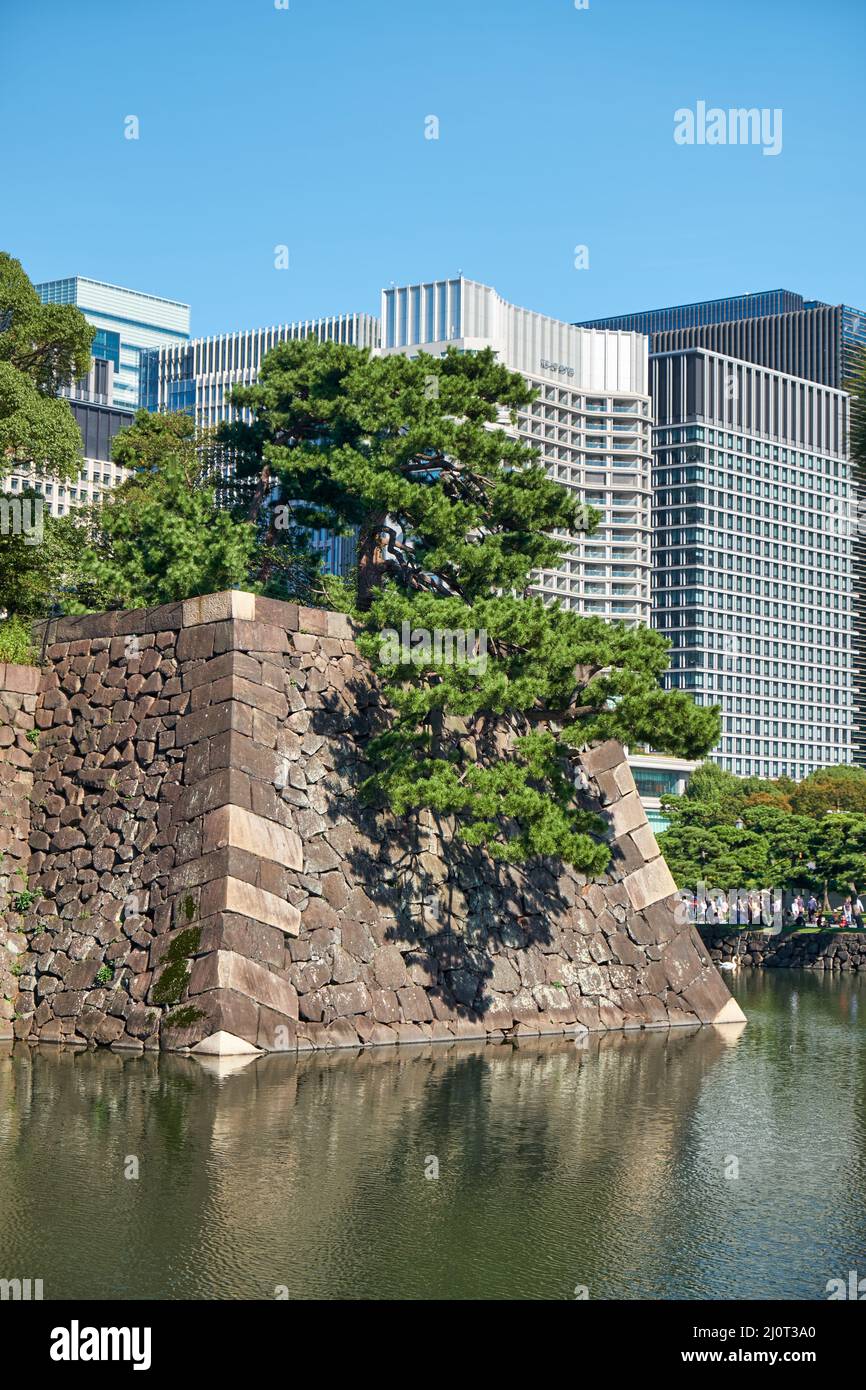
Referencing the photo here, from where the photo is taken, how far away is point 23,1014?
31906 millimetres

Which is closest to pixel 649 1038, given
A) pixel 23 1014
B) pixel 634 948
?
pixel 634 948

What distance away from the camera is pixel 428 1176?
1884 cm

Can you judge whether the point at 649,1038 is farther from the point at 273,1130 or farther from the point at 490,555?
the point at 273,1130

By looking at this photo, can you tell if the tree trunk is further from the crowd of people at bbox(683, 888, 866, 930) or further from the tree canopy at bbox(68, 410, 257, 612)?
the crowd of people at bbox(683, 888, 866, 930)

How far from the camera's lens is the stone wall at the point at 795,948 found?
76.2 m

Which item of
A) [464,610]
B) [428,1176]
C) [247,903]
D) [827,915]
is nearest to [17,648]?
[247,903]

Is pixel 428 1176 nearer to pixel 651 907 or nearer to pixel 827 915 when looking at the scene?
pixel 651 907

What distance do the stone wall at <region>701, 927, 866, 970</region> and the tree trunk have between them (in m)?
42.3

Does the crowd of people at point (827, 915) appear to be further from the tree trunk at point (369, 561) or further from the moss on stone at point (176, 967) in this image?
the moss on stone at point (176, 967)

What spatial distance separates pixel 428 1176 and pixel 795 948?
6078 cm

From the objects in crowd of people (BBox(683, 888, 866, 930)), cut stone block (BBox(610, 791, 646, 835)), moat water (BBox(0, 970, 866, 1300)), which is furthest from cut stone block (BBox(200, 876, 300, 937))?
crowd of people (BBox(683, 888, 866, 930))

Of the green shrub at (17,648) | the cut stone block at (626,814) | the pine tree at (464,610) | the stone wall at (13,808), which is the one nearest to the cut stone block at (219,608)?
the pine tree at (464,610)

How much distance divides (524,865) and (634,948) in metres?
3.40

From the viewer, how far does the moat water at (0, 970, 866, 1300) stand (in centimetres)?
1445
